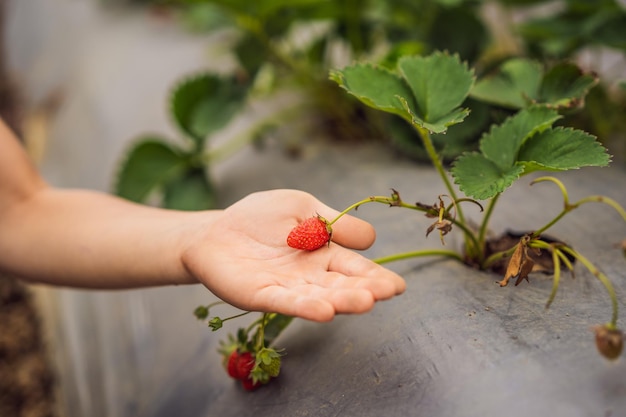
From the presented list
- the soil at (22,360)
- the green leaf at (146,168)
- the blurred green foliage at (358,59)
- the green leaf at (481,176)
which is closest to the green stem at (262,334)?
the green leaf at (481,176)

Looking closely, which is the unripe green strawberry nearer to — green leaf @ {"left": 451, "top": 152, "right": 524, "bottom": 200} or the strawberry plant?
the strawberry plant

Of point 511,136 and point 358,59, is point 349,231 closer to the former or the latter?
point 511,136

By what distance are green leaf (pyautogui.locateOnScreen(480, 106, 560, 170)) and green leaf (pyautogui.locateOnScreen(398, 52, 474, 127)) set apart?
53 mm

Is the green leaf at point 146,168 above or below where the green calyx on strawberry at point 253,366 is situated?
above

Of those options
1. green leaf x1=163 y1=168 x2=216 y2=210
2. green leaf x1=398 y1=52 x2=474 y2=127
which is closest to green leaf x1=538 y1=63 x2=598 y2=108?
green leaf x1=398 y1=52 x2=474 y2=127

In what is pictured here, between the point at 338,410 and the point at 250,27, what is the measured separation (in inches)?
28.1

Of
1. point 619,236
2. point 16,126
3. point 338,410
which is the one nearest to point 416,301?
point 338,410

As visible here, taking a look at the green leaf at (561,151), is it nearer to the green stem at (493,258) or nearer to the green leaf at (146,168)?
the green stem at (493,258)

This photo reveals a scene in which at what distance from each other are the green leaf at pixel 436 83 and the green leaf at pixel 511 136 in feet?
0.17

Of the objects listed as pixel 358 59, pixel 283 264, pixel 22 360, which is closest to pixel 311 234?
pixel 283 264

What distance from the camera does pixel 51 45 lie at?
2270 mm

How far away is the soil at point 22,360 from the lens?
1.29 meters

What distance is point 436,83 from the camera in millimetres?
732

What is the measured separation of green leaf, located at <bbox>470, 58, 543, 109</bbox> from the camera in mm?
838
